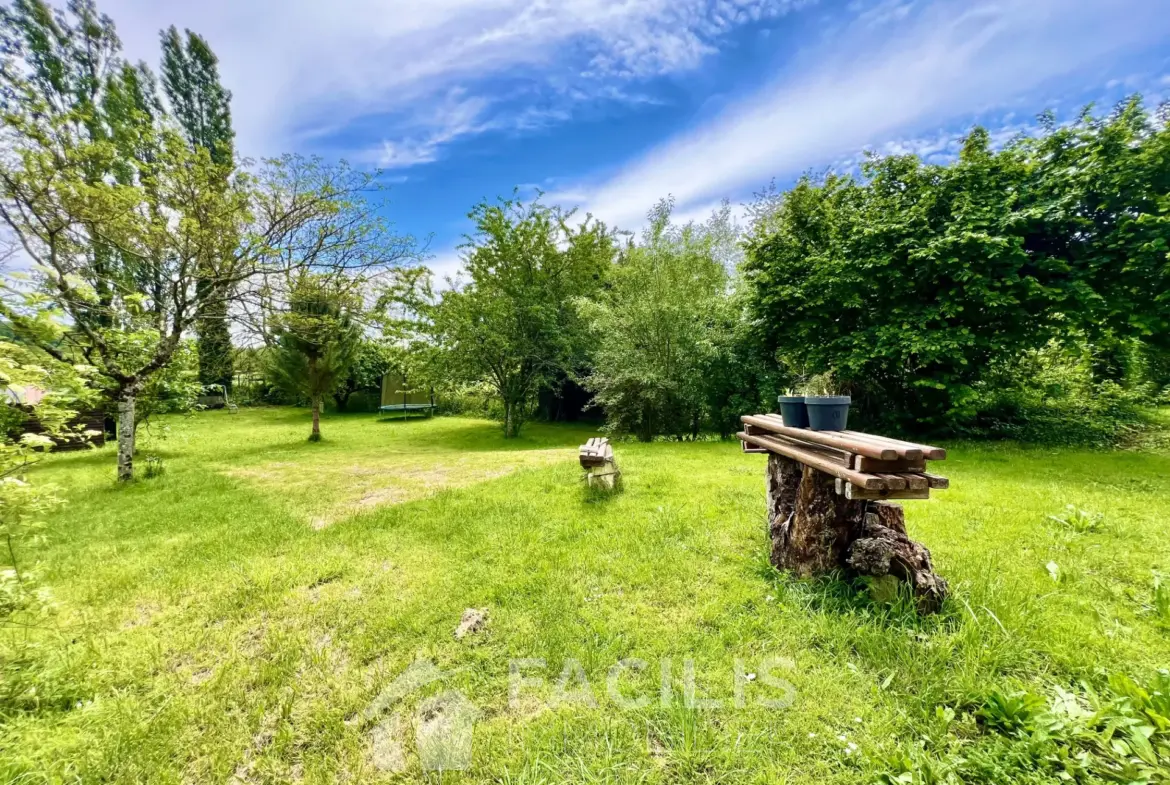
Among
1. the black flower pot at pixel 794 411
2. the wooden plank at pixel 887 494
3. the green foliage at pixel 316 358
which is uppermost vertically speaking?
the green foliage at pixel 316 358

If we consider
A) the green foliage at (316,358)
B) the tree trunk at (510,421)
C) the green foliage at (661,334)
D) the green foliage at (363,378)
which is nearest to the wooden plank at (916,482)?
the green foliage at (661,334)

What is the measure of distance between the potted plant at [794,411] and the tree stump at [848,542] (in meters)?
0.41

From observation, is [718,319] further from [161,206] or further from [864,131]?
[161,206]

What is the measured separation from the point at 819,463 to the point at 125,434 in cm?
840

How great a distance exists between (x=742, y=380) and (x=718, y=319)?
4.77 ft

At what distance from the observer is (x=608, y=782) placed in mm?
1361

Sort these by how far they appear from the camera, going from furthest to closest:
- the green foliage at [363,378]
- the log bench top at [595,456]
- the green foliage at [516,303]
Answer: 1. the green foliage at [363,378]
2. the green foliage at [516,303]
3. the log bench top at [595,456]

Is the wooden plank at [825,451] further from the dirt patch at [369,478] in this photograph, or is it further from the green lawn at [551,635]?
the dirt patch at [369,478]

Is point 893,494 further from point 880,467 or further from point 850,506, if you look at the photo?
point 850,506

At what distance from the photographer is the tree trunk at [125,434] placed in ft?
18.3

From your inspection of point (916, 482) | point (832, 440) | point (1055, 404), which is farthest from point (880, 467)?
point (1055, 404)

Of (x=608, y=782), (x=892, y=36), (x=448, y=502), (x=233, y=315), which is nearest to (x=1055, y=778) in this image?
(x=608, y=782)

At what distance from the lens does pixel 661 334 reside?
9.01 meters

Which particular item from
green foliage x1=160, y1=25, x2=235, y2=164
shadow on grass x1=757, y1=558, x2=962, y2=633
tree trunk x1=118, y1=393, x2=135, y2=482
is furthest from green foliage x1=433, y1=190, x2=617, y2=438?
green foliage x1=160, y1=25, x2=235, y2=164
